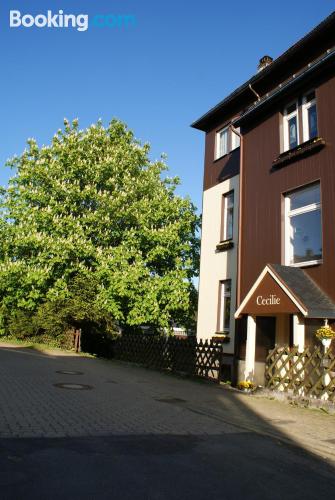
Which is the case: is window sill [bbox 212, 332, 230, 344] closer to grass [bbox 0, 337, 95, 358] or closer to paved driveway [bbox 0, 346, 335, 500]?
paved driveway [bbox 0, 346, 335, 500]

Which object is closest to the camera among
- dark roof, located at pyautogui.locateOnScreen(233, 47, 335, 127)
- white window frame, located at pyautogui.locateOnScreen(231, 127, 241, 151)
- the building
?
the building

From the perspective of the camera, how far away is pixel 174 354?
731 inches

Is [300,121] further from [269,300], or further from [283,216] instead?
[269,300]

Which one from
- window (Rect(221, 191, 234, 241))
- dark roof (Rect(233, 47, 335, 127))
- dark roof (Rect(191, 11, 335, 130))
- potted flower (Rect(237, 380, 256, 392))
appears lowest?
potted flower (Rect(237, 380, 256, 392))

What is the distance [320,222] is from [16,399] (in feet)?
31.1

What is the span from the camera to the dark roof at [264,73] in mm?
14789

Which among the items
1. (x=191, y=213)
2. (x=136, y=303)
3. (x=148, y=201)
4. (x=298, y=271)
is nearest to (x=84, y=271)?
(x=136, y=303)

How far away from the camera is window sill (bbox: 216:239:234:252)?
18.5m

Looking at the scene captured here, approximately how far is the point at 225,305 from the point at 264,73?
9.27 m

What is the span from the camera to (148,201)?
28.5 m

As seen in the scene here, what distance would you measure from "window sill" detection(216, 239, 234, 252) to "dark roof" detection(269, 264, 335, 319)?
16.3ft

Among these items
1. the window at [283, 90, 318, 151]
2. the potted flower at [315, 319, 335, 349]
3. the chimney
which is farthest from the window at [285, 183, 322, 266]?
the chimney

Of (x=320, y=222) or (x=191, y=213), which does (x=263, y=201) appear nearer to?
(x=320, y=222)

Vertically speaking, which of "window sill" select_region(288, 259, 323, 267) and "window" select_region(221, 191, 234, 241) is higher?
"window" select_region(221, 191, 234, 241)
